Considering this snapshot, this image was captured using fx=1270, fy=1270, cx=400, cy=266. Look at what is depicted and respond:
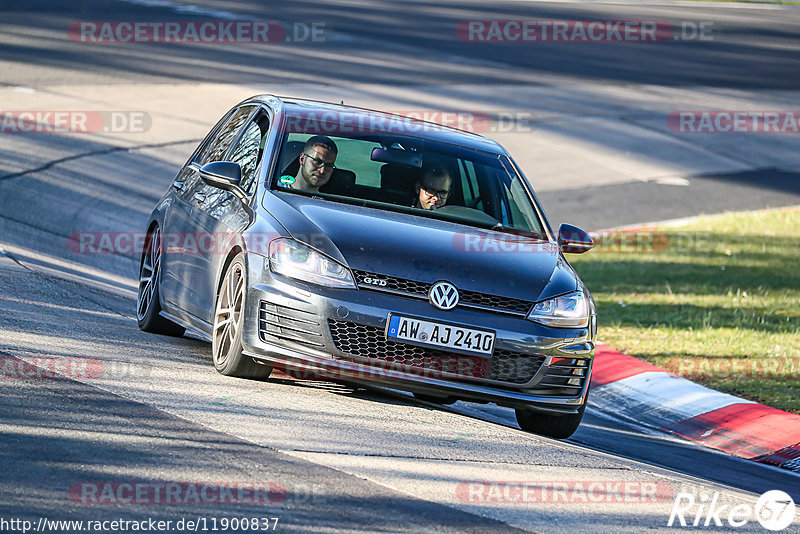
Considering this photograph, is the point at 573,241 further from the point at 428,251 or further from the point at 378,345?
A: the point at 378,345

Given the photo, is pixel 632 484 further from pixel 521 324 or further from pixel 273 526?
pixel 273 526

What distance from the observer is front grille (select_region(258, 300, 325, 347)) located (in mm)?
6793

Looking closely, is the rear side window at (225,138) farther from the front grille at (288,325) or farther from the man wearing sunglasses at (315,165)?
the front grille at (288,325)

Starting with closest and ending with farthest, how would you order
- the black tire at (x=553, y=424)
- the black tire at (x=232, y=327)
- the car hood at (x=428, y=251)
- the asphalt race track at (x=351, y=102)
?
the asphalt race track at (x=351, y=102), the car hood at (x=428, y=251), the black tire at (x=232, y=327), the black tire at (x=553, y=424)

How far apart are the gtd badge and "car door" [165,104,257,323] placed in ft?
5.85

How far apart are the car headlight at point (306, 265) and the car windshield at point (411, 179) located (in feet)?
2.47

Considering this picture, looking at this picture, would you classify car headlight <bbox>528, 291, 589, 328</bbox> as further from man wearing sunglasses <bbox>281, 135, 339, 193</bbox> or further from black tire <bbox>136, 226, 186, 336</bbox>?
black tire <bbox>136, 226, 186, 336</bbox>

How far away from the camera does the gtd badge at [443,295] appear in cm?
677

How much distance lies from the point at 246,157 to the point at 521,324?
2.41 m

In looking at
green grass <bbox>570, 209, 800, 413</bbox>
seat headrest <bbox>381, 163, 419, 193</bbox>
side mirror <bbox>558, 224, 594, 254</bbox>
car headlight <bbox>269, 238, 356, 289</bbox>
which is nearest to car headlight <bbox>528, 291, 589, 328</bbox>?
side mirror <bbox>558, 224, 594, 254</bbox>

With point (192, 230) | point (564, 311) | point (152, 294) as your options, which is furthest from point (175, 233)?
point (564, 311)

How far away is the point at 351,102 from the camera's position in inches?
875

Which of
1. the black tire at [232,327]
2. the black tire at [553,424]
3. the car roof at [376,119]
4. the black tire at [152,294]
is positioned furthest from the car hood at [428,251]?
the black tire at [152,294]

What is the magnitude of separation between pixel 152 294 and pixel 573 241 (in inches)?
119
